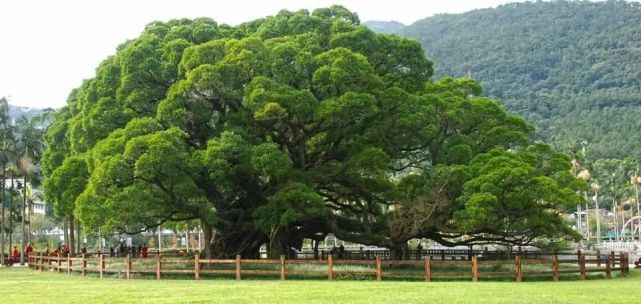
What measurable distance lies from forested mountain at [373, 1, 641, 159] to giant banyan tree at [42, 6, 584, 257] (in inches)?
3449

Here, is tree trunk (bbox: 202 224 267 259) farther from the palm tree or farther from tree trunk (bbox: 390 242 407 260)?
the palm tree

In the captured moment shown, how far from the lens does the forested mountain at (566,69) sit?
12375 cm

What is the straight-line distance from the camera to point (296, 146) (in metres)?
30.1

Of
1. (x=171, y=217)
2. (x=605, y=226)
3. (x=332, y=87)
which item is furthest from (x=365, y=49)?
(x=605, y=226)

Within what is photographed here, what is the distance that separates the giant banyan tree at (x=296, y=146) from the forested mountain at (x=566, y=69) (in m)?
87.6

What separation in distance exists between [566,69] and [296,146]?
151 metres

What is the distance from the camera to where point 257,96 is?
25906 millimetres

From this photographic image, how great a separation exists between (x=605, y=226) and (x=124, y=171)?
9478 cm

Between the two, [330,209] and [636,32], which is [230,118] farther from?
[636,32]

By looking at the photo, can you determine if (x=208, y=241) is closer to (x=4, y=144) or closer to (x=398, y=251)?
(x=398, y=251)

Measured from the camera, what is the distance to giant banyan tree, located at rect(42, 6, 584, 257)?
1024 inches

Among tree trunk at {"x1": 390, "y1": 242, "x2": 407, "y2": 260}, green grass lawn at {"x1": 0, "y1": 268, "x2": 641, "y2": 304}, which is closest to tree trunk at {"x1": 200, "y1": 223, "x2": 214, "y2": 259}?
tree trunk at {"x1": 390, "y1": 242, "x2": 407, "y2": 260}

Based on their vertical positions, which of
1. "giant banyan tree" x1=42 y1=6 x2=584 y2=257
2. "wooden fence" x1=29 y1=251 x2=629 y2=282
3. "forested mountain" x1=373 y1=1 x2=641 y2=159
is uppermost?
"forested mountain" x1=373 y1=1 x2=641 y2=159

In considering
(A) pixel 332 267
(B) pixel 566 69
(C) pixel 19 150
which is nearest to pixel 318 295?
(A) pixel 332 267
